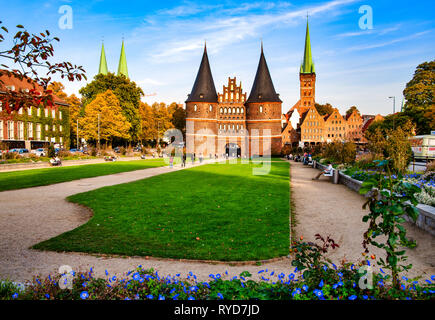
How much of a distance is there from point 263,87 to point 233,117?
32.6 feet

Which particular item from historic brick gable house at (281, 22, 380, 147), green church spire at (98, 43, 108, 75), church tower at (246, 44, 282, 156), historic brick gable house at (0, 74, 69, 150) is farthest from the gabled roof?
historic brick gable house at (281, 22, 380, 147)

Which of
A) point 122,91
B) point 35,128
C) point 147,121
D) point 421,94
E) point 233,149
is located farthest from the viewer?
point 233,149

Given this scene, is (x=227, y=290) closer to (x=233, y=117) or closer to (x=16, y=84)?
(x=16, y=84)

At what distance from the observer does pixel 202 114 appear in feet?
234

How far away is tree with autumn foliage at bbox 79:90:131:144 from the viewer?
167 feet

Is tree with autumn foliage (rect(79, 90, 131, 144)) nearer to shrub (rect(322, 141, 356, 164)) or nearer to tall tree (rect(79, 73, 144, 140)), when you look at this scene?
tall tree (rect(79, 73, 144, 140))

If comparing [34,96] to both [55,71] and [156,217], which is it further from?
[156,217]

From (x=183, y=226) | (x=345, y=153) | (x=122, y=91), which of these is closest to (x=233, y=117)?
(x=122, y=91)

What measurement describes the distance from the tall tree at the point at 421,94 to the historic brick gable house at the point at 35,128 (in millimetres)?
53760

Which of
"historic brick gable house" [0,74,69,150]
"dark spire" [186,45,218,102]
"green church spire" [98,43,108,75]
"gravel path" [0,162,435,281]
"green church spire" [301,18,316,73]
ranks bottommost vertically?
"gravel path" [0,162,435,281]

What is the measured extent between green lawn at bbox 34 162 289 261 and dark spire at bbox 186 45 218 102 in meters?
60.1

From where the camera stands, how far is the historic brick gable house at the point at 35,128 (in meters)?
47.5

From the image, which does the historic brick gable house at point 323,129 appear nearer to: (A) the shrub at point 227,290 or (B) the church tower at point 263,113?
(B) the church tower at point 263,113

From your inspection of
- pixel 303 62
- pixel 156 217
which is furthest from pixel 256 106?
pixel 156 217
